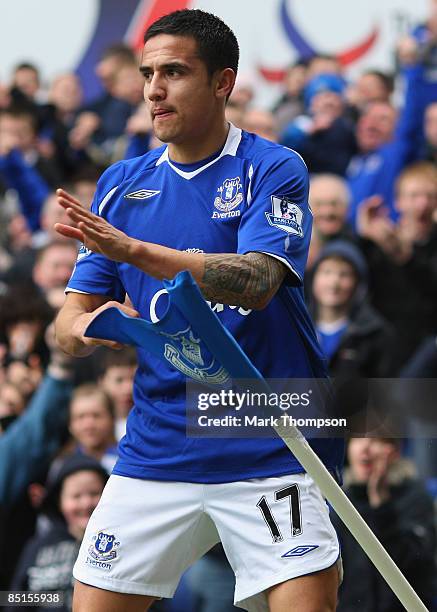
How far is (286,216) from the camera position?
401cm

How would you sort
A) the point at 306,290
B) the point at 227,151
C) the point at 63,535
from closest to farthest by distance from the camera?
the point at 227,151 → the point at 63,535 → the point at 306,290

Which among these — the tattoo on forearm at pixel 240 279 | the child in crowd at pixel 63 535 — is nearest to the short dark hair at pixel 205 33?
the tattoo on forearm at pixel 240 279

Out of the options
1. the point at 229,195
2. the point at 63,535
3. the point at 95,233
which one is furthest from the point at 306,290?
the point at 95,233

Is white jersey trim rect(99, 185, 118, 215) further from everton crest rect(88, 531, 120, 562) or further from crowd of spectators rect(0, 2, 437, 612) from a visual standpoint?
crowd of spectators rect(0, 2, 437, 612)

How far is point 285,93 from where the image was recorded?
36.9ft

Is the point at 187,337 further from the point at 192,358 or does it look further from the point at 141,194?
the point at 141,194

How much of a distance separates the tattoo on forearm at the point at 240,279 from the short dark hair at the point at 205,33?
2.29 ft

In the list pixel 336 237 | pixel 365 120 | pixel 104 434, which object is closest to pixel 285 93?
pixel 365 120

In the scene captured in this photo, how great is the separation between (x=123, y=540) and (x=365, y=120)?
605 cm

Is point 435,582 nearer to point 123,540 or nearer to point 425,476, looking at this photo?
point 425,476

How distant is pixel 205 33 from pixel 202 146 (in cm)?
A: 35

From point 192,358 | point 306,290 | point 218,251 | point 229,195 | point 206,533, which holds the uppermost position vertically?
point 306,290

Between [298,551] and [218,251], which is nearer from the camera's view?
[298,551]

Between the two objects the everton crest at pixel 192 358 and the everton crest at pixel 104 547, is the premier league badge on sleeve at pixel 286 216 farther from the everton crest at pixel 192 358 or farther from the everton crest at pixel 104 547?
the everton crest at pixel 104 547
